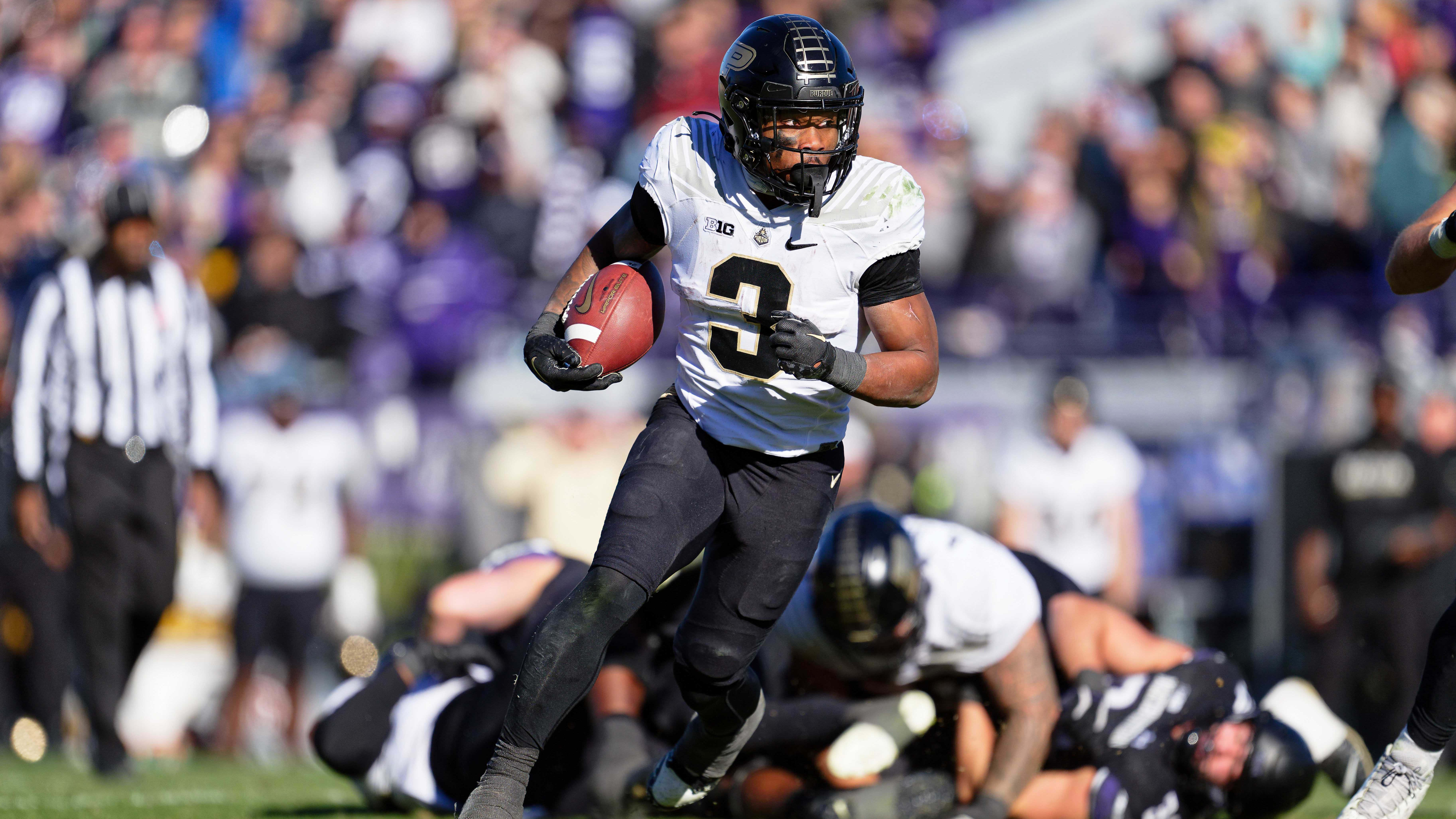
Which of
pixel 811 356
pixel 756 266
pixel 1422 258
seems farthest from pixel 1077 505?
pixel 811 356

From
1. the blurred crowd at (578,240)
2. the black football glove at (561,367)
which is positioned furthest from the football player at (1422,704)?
the blurred crowd at (578,240)

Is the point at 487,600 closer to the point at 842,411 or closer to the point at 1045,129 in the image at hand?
the point at 842,411

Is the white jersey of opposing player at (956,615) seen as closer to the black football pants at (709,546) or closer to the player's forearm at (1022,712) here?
the player's forearm at (1022,712)

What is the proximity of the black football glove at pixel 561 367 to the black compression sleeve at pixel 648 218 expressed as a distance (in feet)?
1.16

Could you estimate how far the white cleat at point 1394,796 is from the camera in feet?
12.0

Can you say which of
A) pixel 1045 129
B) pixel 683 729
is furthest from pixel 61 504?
pixel 1045 129

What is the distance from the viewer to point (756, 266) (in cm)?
359

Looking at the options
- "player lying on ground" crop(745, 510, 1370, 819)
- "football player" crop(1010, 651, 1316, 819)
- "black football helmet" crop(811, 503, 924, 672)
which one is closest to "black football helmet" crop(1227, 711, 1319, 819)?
"football player" crop(1010, 651, 1316, 819)

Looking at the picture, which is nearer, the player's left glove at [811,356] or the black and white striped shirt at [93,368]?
the player's left glove at [811,356]

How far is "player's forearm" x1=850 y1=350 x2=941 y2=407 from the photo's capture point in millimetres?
3477

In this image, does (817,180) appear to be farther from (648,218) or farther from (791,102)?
(648,218)

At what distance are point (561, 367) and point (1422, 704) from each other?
6.74 ft

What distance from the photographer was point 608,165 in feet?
33.3

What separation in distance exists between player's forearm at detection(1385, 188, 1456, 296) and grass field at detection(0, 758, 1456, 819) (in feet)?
6.03
